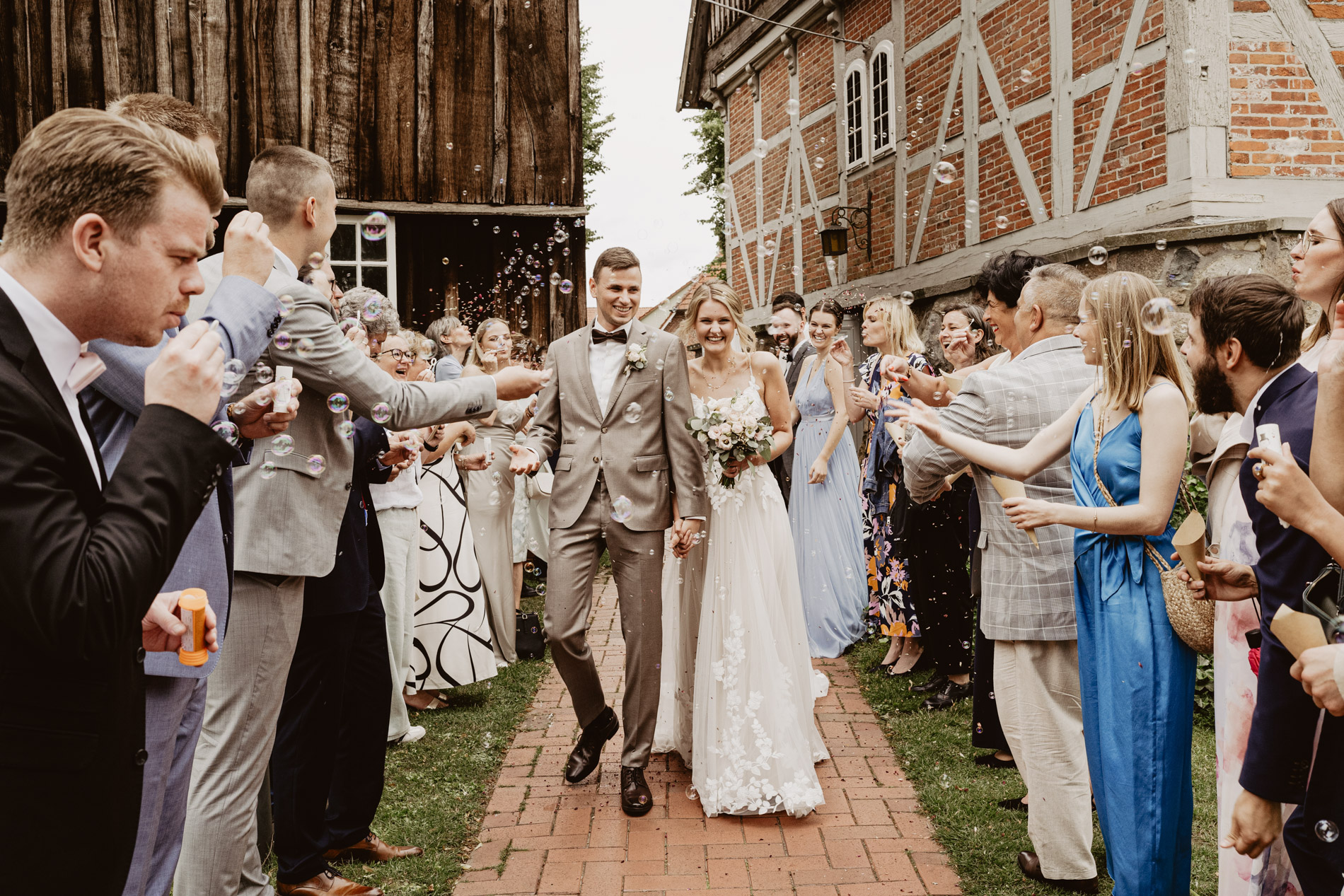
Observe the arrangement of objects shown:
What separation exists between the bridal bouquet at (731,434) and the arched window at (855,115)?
9.60 m

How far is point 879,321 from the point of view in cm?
593

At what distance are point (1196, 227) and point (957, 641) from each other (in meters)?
3.83

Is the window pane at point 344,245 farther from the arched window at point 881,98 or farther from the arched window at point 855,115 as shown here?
the arched window at point 855,115

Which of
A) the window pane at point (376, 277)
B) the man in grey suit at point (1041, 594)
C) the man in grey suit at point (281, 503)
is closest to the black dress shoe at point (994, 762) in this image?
the man in grey suit at point (1041, 594)

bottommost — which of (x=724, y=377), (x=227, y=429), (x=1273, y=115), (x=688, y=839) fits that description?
(x=688, y=839)

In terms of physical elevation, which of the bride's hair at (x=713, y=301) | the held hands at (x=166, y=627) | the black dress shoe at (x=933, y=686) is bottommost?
the black dress shoe at (x=933, y=686)

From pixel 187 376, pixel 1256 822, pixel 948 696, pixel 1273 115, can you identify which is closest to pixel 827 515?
pixel 948 696

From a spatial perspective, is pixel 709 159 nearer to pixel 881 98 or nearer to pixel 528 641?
pixel 881 98

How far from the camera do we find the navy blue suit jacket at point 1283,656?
1.89 m

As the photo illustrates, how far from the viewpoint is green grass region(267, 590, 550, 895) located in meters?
3.60

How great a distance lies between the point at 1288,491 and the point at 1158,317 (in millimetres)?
1283

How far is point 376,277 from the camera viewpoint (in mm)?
8781

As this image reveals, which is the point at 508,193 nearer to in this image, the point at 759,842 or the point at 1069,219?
the point at 1069,219

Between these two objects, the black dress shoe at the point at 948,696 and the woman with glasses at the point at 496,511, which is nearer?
the black dress shoe at the point at 948,696
